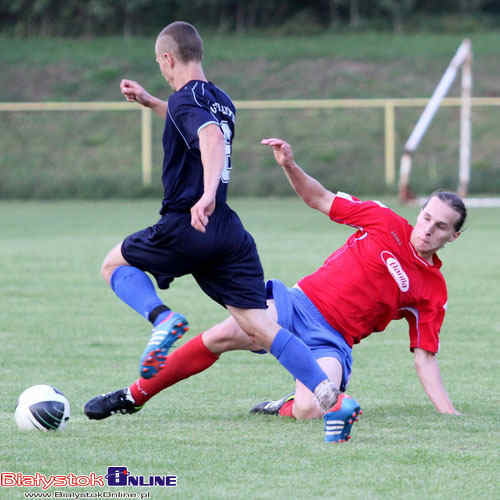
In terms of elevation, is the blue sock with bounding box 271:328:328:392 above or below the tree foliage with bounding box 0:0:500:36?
below

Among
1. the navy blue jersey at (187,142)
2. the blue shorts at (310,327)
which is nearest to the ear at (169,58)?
the navy blue jersey at (187,142)

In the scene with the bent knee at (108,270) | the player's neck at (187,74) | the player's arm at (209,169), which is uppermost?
the player's neck at (187,74)

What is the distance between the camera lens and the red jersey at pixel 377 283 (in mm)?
5207

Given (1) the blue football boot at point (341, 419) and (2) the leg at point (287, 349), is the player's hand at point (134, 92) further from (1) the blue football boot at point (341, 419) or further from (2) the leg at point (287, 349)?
(1) the blue football boot at point (341, 419)

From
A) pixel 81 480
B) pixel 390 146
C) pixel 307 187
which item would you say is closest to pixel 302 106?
pixel 390 146

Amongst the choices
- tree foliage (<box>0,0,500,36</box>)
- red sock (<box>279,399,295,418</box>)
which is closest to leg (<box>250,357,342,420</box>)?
red sock (<box>279,399,295,418</box>)

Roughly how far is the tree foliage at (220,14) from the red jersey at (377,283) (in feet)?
111

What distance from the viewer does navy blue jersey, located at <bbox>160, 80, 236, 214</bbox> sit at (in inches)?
176

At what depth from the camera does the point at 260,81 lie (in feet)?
98.0

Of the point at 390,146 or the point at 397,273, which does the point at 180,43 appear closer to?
the point at 397,273

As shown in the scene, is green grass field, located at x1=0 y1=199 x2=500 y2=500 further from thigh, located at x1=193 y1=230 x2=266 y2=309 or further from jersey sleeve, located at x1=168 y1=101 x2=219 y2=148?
jersey sleeve, located at x1=168 y1=101 x2=219 y2=148

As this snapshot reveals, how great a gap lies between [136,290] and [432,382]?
4.95ft

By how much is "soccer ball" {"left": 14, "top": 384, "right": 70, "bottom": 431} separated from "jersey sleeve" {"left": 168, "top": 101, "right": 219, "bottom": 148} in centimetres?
123

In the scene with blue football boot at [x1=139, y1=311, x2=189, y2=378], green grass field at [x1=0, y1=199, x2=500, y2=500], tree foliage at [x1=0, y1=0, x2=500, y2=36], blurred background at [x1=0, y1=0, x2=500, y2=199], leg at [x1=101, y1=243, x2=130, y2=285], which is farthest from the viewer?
tree foliage at [x1=0, y1=0, x2=500, y2=36]
